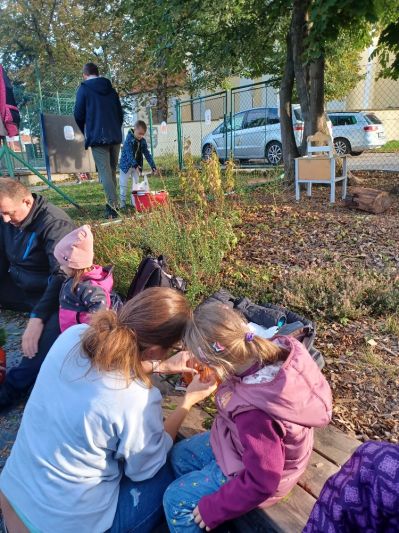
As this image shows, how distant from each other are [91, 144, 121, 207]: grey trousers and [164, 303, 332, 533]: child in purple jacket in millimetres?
5208

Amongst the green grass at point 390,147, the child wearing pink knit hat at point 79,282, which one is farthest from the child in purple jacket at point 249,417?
the green grass at point 390,147

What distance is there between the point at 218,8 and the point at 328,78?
1178cm

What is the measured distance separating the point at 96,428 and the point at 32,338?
1.48 m

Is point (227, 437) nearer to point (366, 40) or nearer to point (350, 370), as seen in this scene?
point (350, 370)

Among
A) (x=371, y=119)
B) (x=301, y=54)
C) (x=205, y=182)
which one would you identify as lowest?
(x=205, y=182)

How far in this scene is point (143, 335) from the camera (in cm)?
155

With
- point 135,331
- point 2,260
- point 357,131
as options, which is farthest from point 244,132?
point 135,331

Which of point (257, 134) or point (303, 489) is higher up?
point (257, 134)

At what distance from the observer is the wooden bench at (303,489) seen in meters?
1.53

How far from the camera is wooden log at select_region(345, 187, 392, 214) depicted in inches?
209

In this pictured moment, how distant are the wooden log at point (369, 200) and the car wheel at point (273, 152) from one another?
7918 mm

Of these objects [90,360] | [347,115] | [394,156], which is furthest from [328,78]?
[90,360]

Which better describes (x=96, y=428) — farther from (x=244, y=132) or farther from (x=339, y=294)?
(x=244, y=132)

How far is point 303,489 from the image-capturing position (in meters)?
1.66
